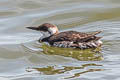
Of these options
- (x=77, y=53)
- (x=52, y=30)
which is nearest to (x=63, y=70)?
(x=77, y=53)

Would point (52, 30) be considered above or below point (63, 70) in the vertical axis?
above

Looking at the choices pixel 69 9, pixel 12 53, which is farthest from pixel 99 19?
pixel 12 53

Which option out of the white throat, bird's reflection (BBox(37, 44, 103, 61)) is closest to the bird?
bird's reflection (BBox(37, 44, 103, 61))

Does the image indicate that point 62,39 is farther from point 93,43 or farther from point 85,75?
point 85,75

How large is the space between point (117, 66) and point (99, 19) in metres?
4.59

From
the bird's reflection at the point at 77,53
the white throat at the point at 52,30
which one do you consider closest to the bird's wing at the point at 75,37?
the bird's reflection at the point at 77,53

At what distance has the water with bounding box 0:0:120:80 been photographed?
1048 centimetres

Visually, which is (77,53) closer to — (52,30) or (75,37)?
(75,37)

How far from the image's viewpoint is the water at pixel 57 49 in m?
10.5

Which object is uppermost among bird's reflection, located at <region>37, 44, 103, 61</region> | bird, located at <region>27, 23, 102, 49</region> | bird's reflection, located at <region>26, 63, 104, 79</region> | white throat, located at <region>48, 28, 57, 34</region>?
white throat, located at <region>48, 28, 57, 34</region>

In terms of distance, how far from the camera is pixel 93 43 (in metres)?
12.2

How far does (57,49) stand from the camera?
12.4m

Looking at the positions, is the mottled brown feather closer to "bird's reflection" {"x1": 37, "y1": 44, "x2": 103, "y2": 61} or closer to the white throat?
"bird's reflection" {"x1": 37, "y1": 44, "x2": 103, "y2": 61}

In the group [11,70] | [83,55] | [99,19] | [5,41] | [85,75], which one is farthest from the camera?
[99,19]
